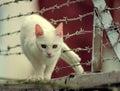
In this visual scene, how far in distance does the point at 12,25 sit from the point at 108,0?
1.09 meters

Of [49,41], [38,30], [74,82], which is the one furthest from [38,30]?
[74,82]

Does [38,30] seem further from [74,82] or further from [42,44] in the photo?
[74,82]

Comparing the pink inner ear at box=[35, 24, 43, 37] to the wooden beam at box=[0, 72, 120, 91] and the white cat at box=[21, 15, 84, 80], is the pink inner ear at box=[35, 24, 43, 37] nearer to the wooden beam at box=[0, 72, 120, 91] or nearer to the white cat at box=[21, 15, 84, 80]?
the white cat at box=[21, 15, 84, 80]

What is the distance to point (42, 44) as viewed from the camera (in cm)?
438

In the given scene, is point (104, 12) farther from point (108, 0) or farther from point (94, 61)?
point (108, 0)

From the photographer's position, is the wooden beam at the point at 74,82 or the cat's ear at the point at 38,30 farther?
the cat's ear at the point at 38,30

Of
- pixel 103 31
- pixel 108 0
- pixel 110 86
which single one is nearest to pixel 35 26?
pixel 103 31

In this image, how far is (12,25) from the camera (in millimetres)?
6750

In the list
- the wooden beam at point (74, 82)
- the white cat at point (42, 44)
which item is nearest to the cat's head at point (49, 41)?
the white cat at point (42, 44)

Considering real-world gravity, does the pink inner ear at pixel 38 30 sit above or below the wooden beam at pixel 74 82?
above

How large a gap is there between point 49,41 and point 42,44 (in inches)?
2.1

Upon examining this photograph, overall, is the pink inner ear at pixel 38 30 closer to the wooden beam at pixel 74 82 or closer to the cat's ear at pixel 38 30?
the cat's ear at pixel 38 30

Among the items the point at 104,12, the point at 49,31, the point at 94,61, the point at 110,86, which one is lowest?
the point at 110,86

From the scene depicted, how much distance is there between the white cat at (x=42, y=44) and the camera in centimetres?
437
